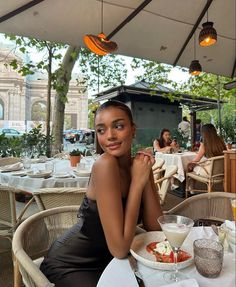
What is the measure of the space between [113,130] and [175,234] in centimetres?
55

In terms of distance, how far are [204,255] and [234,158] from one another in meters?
3.68

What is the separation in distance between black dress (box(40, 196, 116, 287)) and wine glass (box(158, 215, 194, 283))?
1.10 ft

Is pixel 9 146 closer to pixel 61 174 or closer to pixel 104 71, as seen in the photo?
pixel 61 174

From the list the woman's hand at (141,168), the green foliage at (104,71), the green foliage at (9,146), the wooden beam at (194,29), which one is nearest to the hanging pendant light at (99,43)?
the wooden beam at (194,29)

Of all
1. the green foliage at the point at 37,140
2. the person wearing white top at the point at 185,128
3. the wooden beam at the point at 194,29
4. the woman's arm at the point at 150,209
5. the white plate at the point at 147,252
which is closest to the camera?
the white plate at the point at 147,252

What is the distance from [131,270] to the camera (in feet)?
2.93

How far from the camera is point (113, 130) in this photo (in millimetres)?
1180

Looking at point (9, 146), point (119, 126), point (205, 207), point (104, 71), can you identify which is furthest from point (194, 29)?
point (104, 71)

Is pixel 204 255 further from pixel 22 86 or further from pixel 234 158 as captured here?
pixel 22 86

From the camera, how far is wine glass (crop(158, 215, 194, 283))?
2.78 feet

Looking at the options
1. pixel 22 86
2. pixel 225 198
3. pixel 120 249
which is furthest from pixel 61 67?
pixel 22 86

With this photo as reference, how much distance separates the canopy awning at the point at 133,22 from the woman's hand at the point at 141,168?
2.49m

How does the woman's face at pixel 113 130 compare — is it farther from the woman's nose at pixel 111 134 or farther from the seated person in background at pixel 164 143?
the seated person in background at pixel 164 143

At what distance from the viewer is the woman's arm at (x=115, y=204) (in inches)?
38.4
